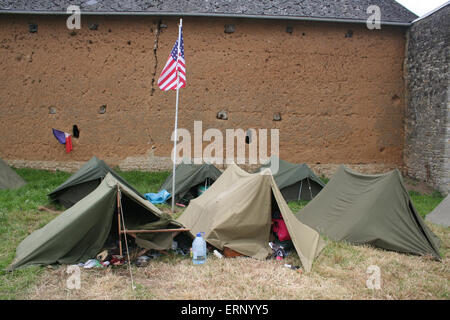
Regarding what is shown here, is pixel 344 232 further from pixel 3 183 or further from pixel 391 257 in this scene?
pixel 3 183

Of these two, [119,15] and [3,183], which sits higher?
[119,15]

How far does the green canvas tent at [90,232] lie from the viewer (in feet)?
15.3

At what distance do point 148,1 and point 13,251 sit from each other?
840cm

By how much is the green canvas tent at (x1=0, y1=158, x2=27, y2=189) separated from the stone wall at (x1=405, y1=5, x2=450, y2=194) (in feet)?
35.4

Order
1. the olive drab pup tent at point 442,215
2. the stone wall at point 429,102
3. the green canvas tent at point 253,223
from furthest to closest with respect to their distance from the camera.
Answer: the stone wall at point 429,102
the olive drab pup tent at point 442,215
the green canvas tent at point 253,223

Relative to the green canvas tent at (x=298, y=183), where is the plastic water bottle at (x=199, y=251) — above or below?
below

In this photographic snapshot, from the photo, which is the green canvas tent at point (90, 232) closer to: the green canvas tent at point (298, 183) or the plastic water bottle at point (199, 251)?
the plastic water bottle at point (199, 251)

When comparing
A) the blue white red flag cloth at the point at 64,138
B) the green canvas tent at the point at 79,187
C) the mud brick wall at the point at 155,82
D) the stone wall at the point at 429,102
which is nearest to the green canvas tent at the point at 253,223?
the green canvas tent at the point at 79,187

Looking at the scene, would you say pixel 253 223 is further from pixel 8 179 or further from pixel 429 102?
pixel 429 102

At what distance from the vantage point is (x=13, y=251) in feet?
17.1

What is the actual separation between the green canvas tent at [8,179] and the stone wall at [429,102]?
10.8 metres

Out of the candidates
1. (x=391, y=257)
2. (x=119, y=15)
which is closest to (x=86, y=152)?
(x=119, y=15)

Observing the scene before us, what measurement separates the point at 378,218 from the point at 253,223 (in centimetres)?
196

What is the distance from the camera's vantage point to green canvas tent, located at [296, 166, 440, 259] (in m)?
5.57
